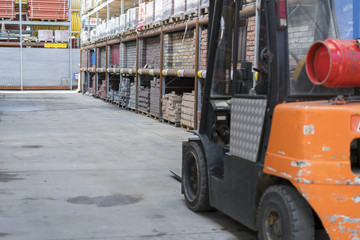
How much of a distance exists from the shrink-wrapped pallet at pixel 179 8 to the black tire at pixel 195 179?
693cm

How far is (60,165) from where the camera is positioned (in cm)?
708

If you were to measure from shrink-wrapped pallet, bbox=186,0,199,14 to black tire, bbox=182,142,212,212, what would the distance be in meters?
6.26

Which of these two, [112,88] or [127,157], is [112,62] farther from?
[127,157]

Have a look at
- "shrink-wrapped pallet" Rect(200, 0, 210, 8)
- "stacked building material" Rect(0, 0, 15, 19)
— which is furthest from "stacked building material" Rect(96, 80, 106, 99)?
"shrink-wrapped pallet" Rect(200, 0, 210, 8)

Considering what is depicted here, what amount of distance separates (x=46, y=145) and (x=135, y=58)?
8.17 metres

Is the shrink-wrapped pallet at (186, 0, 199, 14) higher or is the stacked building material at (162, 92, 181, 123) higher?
the shrink-wrapped pallet at (186, 0, 199, 14)

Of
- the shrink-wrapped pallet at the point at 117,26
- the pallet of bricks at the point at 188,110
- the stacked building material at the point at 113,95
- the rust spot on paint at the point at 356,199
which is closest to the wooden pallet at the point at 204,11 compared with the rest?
the pallet of bricks at the point at 188,110

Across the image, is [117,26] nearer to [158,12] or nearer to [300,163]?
[158,12]

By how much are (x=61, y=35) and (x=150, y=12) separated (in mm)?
18306

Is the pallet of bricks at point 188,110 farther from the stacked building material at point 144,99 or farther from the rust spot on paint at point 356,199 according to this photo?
the rust spot on paint at point 356,199

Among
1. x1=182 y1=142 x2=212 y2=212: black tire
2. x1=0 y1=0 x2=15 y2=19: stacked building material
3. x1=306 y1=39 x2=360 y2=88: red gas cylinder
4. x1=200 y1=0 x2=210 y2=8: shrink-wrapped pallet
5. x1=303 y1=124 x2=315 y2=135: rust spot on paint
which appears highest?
x1=0 y1=0 x2=15 y2=19: stacked building material

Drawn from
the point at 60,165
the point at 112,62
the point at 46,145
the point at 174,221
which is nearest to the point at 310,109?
the point at 174,221

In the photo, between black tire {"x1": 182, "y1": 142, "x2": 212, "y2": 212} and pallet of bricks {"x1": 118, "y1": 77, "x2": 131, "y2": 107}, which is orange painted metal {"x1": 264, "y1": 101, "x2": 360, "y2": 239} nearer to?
black tire {"x1": 182, "y1": 142, "x2": 212, "y2": 212}

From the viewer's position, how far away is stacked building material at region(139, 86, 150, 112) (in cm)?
1481
